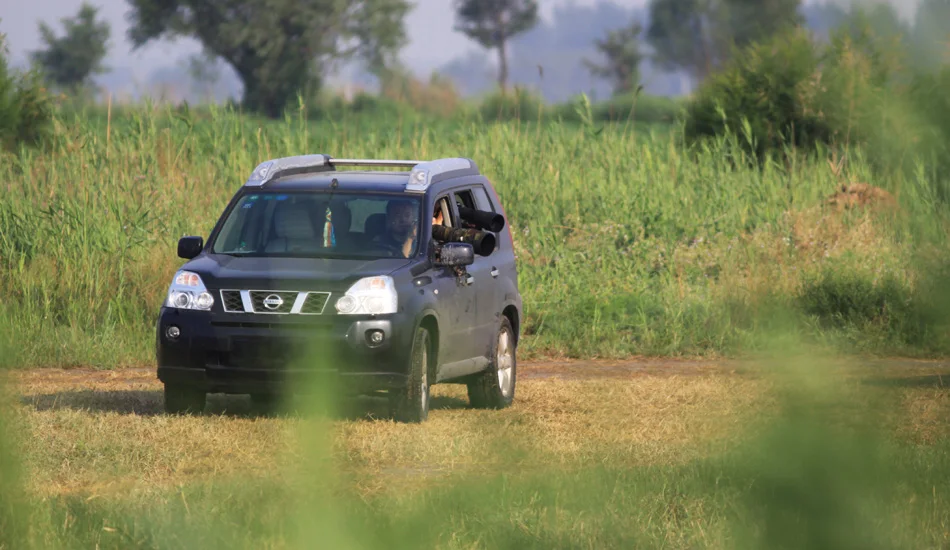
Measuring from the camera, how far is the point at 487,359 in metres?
11.4

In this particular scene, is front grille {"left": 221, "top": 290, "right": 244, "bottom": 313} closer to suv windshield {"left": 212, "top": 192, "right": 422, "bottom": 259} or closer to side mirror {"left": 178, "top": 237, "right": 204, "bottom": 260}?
suv windshield {"left": 212, "top": 192, "right": 422, "bottom": 259}

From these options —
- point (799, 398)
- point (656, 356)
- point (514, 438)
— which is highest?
point (799, 398)

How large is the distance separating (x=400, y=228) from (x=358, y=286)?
90 centimetres

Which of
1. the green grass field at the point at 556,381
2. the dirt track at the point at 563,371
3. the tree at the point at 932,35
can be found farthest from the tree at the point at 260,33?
the tree at the point at 932,35

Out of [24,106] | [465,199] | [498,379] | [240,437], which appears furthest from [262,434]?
[24,106]

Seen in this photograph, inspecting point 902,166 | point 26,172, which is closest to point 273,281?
point 902,166

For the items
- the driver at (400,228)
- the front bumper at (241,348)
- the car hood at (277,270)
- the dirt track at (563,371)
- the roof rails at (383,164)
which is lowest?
the dirt track at (563,371)

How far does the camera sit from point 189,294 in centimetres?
1028

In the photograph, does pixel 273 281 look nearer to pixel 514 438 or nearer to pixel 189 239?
pixel 189 239

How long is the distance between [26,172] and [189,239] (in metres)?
8.90

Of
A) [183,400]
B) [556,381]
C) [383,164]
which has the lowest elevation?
[556,381]

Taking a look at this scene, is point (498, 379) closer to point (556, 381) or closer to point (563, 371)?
point (556, 381)

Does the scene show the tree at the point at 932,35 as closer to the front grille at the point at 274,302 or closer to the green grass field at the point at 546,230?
the front grille at the point at 274,302

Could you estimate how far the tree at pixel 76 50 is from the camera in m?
113
